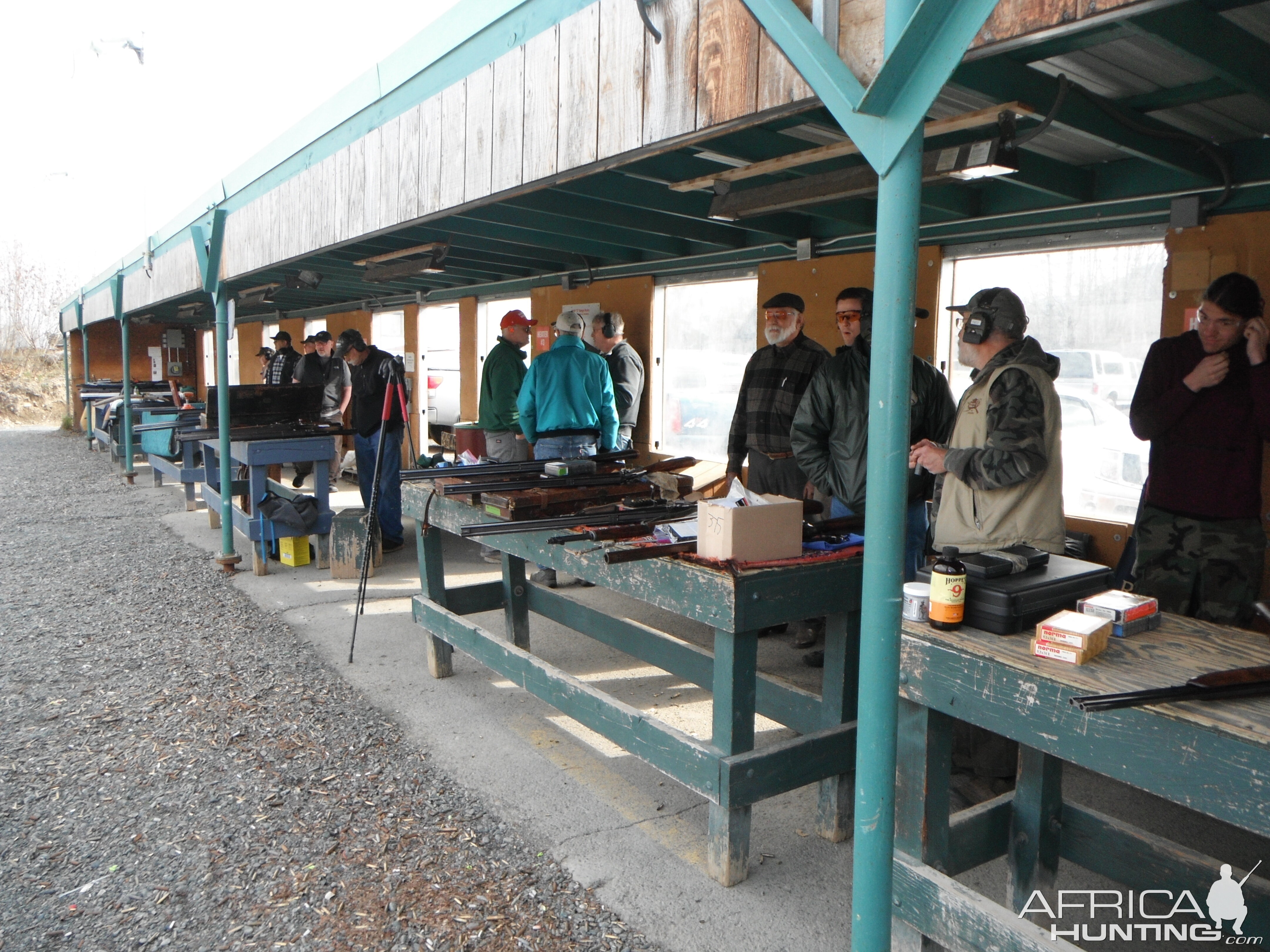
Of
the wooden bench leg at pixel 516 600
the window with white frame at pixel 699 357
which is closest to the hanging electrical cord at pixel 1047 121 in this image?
the wooden bench leg at pixel 516 600

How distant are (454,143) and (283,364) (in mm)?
7494

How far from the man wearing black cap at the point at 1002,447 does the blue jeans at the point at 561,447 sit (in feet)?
11.2

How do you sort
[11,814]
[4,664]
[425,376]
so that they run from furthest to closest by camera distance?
[425,376] < [4,664] < [11,814]

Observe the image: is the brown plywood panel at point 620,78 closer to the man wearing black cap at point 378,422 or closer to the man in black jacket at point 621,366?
the man in black jacket at point 621,366

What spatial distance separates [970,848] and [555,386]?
14.4ft

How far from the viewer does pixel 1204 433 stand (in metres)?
3.64

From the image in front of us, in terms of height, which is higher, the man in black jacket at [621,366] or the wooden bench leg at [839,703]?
the man in black jacket at [621,366]

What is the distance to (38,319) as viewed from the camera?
38250mm

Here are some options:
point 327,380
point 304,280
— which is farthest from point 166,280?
point 304,280

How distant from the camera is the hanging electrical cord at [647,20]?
2.58 m

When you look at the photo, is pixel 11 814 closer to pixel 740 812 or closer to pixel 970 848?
pixel 740 812

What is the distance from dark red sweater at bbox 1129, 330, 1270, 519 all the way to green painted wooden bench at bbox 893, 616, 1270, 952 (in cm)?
155

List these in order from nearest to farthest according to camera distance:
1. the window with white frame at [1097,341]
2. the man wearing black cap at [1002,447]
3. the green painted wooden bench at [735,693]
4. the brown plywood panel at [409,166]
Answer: the green painted wooden bench at [735,693] → the man wearing black cap at [1002,447] → the brown plywood panel at [409,166] → the window with white frame at [1097,341]

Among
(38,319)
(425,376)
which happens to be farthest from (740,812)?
(38,319)
